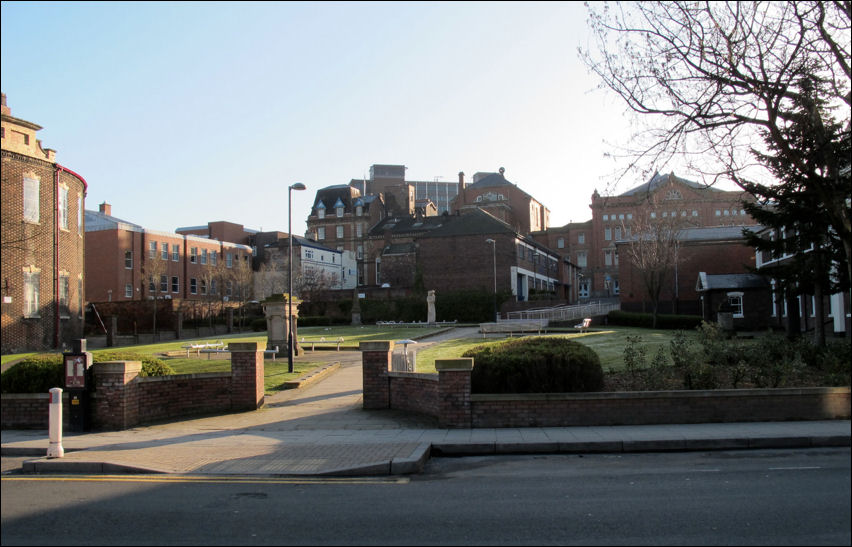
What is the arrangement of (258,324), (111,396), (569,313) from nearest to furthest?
1. (111,396)
2. (569,313)
3. (258,324)

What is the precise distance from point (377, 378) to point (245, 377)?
306 centimetres

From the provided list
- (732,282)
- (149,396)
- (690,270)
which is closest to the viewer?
(149,396)

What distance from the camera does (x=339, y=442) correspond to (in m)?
11.4

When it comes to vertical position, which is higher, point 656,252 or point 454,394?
point 656,252

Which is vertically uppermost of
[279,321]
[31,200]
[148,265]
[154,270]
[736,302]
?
[31,200]

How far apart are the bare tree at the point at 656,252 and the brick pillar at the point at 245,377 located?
118 feet

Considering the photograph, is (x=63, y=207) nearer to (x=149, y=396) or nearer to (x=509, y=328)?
(x=149, y=396)

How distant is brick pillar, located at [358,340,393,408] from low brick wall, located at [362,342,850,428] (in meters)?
2.50

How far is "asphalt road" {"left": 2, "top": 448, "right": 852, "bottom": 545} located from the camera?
19.8ft

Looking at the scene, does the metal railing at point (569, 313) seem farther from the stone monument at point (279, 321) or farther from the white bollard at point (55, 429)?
the white bollard at point (55, 429)

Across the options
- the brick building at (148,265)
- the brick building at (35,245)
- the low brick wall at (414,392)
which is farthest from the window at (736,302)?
the brick building at (148,265)

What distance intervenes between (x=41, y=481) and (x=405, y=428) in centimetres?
626

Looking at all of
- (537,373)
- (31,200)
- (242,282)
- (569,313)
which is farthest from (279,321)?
(242,282)

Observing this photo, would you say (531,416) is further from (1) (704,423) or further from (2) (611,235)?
(2) (611,235)
